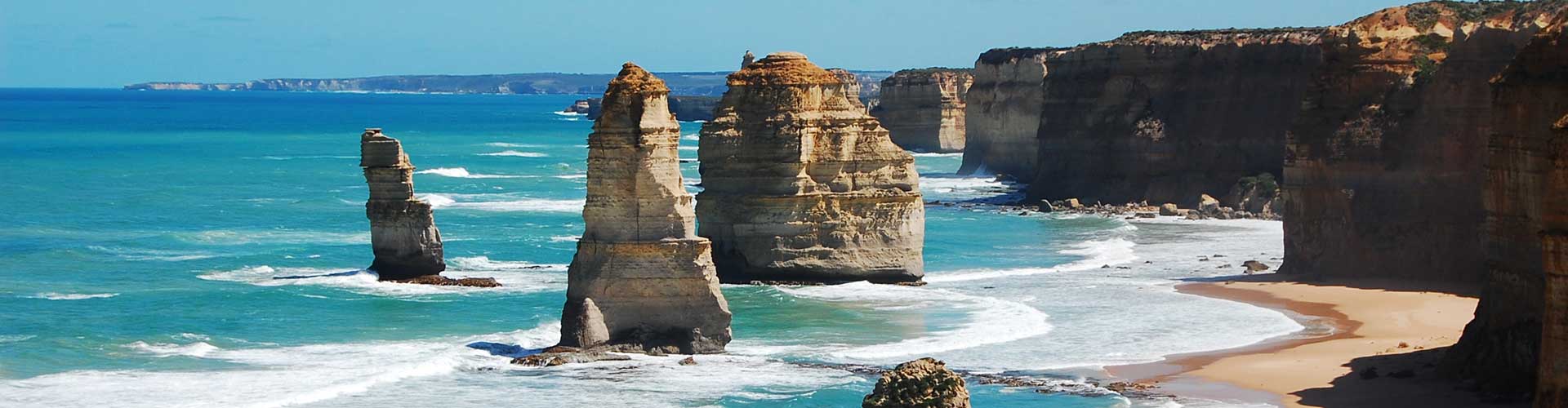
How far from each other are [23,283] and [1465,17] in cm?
2654

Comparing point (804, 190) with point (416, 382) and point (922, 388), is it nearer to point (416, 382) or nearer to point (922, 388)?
point (416, 382)

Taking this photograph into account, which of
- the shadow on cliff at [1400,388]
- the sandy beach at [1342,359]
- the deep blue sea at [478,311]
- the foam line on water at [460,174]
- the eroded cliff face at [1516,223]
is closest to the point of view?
the eroded cliff face at [1516,223]

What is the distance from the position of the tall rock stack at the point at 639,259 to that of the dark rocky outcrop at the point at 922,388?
38.4 ft

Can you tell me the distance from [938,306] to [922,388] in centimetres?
1878

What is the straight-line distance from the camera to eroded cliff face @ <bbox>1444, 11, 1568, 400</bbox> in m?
22.1

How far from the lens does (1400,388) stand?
955 inches

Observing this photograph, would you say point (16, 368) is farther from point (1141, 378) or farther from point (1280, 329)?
point (1280, 329)

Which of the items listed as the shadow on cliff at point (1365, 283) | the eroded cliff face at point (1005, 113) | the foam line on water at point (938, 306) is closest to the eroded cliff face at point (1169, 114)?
the eroded cliff face at point (1005, 113)

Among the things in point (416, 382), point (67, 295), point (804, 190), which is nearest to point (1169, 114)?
point (804, 190)

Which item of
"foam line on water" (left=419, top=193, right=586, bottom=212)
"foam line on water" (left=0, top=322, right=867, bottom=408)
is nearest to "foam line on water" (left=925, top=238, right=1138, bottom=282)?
"foam line on water" (left=0, top=322, right=867, bottom=408)

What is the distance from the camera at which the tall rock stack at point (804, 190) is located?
3756cm

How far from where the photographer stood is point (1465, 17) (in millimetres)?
40344

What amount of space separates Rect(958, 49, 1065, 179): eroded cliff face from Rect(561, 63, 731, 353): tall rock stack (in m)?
53.9

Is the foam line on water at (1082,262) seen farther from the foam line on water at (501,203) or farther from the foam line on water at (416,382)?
the foam line on water at (501,203)
